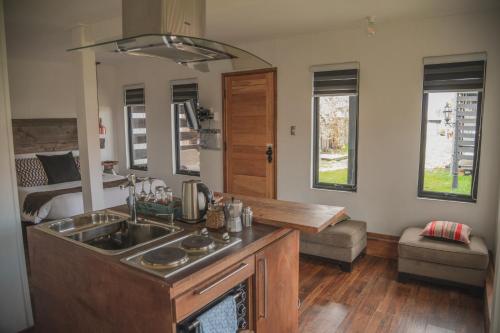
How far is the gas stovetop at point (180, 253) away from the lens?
1.54 meters

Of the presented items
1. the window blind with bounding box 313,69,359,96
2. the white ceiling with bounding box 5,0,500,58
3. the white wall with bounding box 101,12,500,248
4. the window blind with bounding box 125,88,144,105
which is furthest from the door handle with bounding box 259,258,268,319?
the window blind with bounding box 125,88,144,105

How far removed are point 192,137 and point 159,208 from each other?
3.56m

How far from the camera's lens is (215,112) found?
206 inches

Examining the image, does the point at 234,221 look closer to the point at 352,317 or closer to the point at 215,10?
the point at 352,317

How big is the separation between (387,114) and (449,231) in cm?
134

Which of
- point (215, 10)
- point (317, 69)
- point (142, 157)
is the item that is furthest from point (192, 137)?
point (215, 10)

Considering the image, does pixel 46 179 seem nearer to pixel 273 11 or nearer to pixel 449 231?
pixel 273 11

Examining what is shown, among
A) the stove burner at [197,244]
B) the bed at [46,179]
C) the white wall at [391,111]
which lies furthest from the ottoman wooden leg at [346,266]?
the bed at [46,179]

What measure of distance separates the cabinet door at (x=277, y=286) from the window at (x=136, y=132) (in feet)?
15.2

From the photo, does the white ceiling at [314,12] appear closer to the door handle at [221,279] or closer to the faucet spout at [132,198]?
the faucet spout at [132,198]

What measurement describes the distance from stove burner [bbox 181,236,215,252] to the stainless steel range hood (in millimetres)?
924

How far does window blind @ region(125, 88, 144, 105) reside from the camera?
6.22m

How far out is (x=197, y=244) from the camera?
175 cm

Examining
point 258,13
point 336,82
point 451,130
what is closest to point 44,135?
point 258,13
